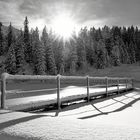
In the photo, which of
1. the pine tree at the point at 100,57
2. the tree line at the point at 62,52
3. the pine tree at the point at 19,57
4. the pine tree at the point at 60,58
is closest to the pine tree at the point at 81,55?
the tree line at the point at 62,52

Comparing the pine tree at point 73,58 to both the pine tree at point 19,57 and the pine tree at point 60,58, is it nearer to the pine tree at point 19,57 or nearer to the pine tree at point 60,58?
the pine tree at point 60,58

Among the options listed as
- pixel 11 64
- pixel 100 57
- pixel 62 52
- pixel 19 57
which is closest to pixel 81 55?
pixel 100 57

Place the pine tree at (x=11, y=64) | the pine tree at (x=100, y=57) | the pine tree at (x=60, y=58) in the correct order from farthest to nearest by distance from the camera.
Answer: the pine tree at (x=100, y=57), the pine tree at (x=60, y=58), the pine tree at (x=11, y=64)

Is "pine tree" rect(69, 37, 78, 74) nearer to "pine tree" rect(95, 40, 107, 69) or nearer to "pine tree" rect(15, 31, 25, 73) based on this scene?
"pine tree" rect(95, 40, 107, 69)

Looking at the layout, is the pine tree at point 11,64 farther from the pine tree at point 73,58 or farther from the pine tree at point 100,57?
the pine tree at point 100,57

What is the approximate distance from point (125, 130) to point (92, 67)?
91.0 m

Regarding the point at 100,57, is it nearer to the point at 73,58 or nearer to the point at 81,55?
the point at 81,55

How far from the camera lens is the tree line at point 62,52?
64.1 m

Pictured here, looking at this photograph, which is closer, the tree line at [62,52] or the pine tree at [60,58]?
the tree line at [62,52]

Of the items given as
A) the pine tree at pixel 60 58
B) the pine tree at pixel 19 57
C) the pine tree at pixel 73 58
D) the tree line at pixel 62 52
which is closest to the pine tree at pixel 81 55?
the tree line at pixel 62 52

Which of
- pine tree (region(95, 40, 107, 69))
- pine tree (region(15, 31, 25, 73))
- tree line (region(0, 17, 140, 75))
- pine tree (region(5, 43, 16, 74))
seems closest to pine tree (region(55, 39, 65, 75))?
tree line (region(0, 17, 140, 75))

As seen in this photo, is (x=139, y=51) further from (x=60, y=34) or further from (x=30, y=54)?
(x=30, y=54)

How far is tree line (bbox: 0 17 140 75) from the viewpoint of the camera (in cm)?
6412

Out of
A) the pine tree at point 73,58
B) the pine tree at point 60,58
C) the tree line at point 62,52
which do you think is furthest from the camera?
the pine tree at point 73,58
